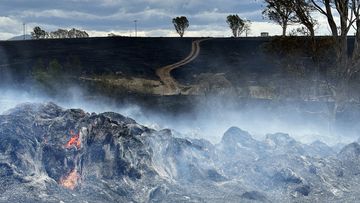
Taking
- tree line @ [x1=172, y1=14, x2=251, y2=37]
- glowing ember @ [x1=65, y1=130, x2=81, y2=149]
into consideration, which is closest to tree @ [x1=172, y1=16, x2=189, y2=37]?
tree line @ [x1=172, y1=14, x2=251, y2=37]

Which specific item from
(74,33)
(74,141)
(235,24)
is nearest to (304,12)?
(74,141)

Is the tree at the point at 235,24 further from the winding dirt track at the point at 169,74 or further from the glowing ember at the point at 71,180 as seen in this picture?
the glowing ember at the point at 71,180

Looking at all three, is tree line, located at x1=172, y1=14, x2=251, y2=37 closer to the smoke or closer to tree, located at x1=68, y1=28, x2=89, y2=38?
tree, located at x1=68, y1=28, x2=89, y2=38

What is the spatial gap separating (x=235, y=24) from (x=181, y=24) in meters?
12.5

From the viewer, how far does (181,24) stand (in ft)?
321

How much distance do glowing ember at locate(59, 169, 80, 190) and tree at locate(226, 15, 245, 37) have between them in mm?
80459

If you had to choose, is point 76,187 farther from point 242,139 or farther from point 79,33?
point 79,33

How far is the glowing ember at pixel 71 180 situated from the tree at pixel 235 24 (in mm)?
80459

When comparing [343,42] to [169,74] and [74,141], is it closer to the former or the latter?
[74,141]

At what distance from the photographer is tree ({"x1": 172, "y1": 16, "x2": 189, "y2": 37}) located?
97500mm

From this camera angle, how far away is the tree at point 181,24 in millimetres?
97500

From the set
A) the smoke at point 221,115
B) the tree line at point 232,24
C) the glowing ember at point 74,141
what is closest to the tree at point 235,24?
the tree line at point 232,24

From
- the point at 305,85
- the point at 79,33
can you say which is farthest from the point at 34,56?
the point at 79,33

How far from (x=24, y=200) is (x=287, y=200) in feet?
19.0
